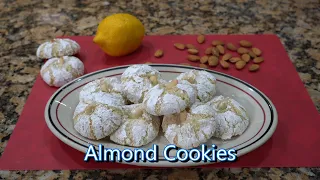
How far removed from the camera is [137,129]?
90 cm

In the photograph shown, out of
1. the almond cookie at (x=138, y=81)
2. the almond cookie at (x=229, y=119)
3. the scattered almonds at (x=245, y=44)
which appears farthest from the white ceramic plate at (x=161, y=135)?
the scattered almonds at (x=245, y=44)

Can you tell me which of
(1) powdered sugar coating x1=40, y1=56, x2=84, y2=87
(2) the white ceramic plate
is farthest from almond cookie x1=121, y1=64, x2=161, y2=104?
(1) powdered sugar coating x1=40, y1=56, x2=84, y2=87

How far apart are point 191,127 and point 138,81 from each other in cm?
22

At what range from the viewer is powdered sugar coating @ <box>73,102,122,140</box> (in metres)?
0.89

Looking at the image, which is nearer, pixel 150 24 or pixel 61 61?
pixel 61 61

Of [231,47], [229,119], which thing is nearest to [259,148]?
[229,119]

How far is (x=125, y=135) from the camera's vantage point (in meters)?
0.90

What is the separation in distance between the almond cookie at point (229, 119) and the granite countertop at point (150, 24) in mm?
345

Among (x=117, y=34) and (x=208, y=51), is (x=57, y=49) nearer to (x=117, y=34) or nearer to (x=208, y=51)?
(x=117, y=34)

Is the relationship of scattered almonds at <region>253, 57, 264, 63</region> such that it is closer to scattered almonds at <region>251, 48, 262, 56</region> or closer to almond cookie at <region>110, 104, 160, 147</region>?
scattered almonds at <region>251, 48, 262, 56</region>

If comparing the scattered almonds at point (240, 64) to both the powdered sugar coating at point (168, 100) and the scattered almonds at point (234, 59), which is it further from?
the powdered sugar coating at point (168, 100)

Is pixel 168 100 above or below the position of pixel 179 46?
above

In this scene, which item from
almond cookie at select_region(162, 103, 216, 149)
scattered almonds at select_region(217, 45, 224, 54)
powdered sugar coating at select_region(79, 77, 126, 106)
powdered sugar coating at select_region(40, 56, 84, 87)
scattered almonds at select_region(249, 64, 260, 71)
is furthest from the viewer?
scattered almonds at select_region(217, 45, 224, 54)

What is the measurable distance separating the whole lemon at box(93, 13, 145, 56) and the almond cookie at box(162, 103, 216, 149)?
51 cm
